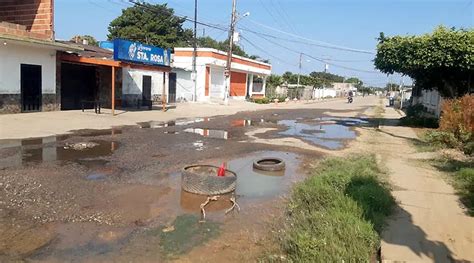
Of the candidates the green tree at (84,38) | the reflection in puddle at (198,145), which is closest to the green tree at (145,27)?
the green tree at (84,38)

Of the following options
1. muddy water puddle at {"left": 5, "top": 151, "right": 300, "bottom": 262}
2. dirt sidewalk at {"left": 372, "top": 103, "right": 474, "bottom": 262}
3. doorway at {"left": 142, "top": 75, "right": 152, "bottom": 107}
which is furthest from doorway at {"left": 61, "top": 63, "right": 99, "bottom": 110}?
dirt sidewalk at {"left": 372, "top": 103, "right": 474, "bottom": 262}

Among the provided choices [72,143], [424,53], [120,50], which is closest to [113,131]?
[72,143]

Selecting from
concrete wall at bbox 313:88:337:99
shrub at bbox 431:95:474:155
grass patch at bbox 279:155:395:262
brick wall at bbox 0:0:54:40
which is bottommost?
grass patch at bbox 279:155:395:262

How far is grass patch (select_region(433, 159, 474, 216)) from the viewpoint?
23.6 ft

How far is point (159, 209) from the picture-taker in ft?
22.1

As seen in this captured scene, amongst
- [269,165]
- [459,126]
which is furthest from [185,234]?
[459,126]

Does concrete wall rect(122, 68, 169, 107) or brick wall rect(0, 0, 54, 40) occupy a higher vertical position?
brick wall rect(0, 0, 54, 40)

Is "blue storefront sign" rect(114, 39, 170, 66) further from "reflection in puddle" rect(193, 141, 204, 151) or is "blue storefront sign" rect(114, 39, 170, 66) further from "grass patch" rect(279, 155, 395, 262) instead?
"grass patch" rect(279, 155, 395, 262)

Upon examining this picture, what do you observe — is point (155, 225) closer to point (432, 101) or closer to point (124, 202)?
point (124, 202)

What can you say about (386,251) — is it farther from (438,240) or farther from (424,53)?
(424,53)

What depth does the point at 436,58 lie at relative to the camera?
18.8m

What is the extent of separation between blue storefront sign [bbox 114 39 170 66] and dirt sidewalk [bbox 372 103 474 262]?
15916mm

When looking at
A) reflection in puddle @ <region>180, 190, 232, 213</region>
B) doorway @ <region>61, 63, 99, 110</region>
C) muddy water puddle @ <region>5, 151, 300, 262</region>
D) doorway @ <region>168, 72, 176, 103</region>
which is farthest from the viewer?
doorway @ <region>168, 72, 176, 103</region>

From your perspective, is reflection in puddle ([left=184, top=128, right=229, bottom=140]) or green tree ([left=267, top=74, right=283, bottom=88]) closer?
reflection in puddle ([left=184, top=128, right=229, bottom=140])
